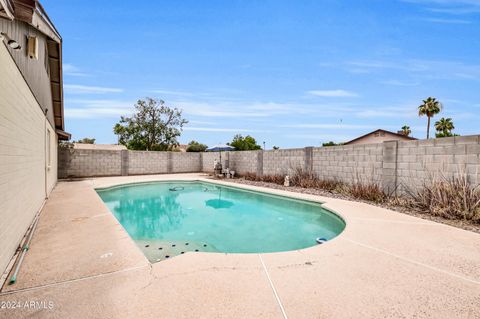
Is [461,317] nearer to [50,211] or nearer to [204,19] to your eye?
[50,211]

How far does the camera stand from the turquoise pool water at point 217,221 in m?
4.45

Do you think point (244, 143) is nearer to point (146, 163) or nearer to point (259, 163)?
point (146, 163)

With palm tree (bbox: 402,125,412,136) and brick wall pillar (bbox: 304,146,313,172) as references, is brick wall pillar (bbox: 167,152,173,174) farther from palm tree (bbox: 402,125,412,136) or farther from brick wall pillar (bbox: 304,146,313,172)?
palm tree (bbox: 402,125,412,136)

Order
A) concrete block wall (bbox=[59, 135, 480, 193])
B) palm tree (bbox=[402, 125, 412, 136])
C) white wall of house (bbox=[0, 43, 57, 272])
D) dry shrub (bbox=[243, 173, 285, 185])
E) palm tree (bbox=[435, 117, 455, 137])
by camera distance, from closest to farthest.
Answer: white wall of house (bbox=[0, 43, 57, 272]) → concrete block wall (bbox=[59, 135, 480, 193]) → dry shrub (bbox=[243, 173, 285, 185]) → palm tree (bbox=[435, 117, 455, 137]) → palm tree (bbox=[402, 125, 412, 136])

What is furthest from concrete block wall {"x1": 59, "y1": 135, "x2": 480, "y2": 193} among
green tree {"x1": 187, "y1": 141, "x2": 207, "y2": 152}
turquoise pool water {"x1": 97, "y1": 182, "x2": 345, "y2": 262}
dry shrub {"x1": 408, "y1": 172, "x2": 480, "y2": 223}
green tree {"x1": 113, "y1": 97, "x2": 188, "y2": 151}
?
green tree {"x1": 187, "y1": 141, "x2": 207, "y2": 152}

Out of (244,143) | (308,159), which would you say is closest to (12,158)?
(308,159)

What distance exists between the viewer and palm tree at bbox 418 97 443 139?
2598cm

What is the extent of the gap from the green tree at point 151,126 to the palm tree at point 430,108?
90.6 ft

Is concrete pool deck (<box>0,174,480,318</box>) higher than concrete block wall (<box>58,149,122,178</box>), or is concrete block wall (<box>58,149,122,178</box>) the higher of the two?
concrete block wall (<box>58,149,122,178</box>)

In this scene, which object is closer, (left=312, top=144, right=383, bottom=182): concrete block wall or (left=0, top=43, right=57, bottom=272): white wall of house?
(left=0, top=43, right=57, bottom=272): white wall of house

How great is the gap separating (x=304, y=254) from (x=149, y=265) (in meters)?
1.95

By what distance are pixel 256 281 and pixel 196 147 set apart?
3963 cm

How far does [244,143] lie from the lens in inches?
1816

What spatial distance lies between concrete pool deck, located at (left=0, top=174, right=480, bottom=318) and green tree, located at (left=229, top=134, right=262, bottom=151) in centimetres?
4018
